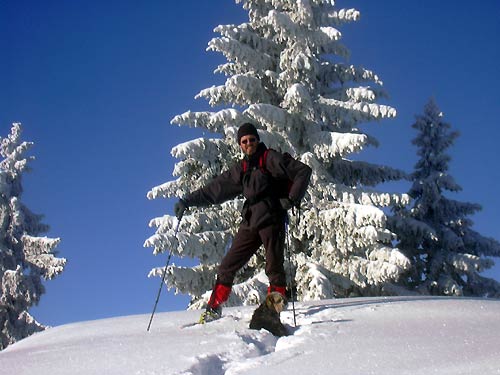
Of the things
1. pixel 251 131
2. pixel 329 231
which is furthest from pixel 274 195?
pixel 329 231

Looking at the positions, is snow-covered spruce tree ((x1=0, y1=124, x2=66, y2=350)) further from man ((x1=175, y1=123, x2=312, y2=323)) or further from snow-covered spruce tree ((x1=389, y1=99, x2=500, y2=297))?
man ((x1=175, y1=123, x2=312, y2=323))

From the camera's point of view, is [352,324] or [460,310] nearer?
[352,324]

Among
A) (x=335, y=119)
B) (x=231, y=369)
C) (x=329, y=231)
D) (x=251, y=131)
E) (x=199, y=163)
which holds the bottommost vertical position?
(x=231, y=369)

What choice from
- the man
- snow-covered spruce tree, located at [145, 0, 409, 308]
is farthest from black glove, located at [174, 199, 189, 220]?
snow-covered spruce tree, located at [145, 0, 409, 308]

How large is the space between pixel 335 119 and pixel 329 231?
10.7 feet

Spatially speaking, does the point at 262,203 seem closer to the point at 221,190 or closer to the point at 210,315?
the point at 221,190

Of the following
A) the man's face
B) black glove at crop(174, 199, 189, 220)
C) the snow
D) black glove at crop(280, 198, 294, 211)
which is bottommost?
the snow

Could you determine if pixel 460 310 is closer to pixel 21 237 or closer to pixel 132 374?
pixel 132 374

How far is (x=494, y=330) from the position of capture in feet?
16.9

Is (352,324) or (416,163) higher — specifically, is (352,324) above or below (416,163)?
below

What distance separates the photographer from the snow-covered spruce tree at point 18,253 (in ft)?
72.1

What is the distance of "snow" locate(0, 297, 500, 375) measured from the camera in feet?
13.3

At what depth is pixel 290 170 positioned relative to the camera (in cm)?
648

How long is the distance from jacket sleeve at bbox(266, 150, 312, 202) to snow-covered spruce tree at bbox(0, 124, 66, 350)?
60.8 ft
